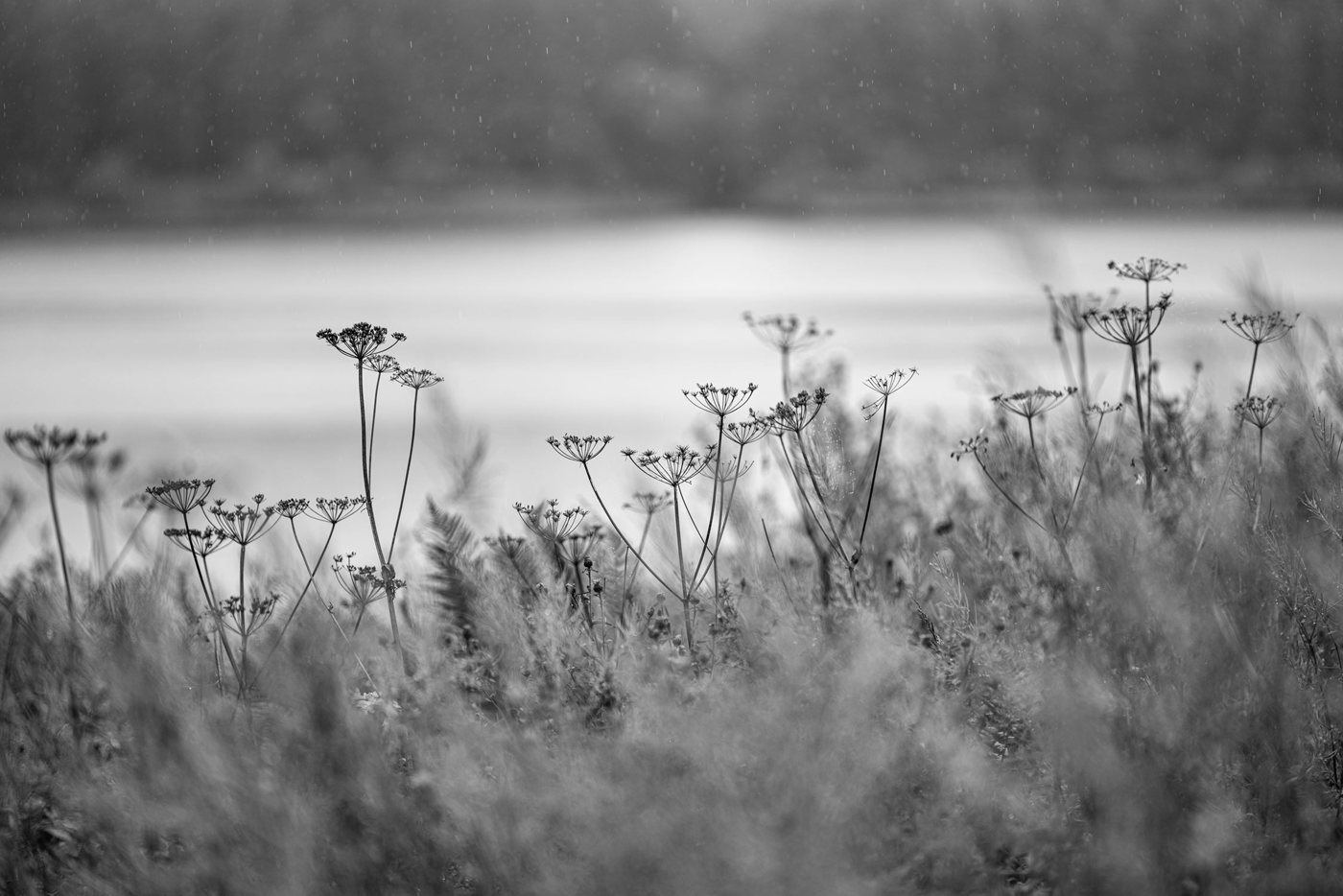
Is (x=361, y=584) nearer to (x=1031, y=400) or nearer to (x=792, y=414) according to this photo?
(x=792, y=414)

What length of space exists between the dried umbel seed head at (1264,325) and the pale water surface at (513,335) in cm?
3

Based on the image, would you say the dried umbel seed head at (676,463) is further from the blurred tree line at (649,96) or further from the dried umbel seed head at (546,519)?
the blurred tree line at (649,96)

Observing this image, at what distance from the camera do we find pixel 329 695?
2.68ft

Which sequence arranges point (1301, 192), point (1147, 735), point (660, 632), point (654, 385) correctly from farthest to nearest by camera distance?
point (1301, 192) < point (654, 385) < point (660, 632) < point (1147, 735)

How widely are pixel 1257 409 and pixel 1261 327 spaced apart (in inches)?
6.9

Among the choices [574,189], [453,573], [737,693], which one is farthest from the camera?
[574,189]

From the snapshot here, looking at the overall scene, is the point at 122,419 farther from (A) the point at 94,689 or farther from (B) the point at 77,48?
(B) the point at 77,48

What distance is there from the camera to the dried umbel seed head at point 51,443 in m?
1.32

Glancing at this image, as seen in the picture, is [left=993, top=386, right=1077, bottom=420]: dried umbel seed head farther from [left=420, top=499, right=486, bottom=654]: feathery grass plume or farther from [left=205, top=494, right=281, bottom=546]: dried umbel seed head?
[left=205, top=494, right=281, bottom=546]: dried umbel seed head

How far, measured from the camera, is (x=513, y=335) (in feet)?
26.6

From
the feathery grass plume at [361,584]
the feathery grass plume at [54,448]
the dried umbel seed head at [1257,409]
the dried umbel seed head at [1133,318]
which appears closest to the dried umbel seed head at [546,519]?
the feathery grass plume at [361,584]

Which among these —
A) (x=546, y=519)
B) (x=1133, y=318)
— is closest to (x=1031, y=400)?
(x=1133, y=318)

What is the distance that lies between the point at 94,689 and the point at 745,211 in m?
25.3

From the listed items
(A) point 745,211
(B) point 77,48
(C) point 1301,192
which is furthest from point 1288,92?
(B) point 77,48
